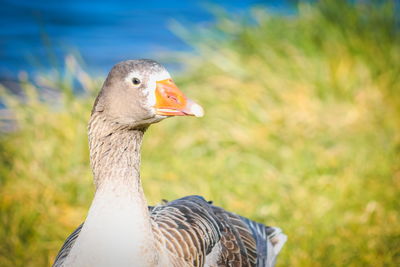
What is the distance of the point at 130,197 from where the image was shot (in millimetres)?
3057

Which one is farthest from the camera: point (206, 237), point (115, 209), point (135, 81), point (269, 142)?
point (269, 142)

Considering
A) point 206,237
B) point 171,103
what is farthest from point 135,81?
point 206,237

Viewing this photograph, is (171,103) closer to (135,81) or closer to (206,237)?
(135,81)

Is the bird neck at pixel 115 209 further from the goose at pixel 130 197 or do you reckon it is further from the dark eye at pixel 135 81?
the dark eye at pixel 135 81

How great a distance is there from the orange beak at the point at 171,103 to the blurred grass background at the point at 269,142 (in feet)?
7.39

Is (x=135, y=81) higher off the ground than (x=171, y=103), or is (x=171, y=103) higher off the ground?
(x=135, y=81)

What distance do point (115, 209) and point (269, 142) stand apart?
3746 mm

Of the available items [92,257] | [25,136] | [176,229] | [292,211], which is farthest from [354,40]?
[92,257]

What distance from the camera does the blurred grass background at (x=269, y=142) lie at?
205 inches

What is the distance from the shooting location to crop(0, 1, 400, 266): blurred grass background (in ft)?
17.0

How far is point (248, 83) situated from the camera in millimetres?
7289

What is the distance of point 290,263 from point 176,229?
176 cm

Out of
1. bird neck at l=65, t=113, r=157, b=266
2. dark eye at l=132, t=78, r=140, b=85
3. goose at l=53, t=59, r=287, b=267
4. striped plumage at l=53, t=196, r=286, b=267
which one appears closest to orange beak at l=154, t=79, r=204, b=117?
goose at l=53, t=59, r=287, b=267

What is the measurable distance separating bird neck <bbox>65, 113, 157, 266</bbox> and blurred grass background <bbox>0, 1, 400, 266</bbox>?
2072 millimetres
